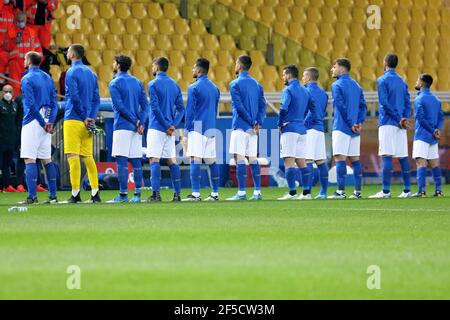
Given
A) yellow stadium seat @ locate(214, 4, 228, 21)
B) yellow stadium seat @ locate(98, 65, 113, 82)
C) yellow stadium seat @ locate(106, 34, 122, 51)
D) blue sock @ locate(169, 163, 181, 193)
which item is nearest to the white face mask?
yellow stadium seat @ locate(98, 65, 113, 82)

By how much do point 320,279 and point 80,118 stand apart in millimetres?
8709

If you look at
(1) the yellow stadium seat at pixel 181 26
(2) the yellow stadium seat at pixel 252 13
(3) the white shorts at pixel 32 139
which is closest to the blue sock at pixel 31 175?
(3) the white shorts at pixel 32 139

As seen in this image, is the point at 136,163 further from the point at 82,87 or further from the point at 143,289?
the point at 143,289

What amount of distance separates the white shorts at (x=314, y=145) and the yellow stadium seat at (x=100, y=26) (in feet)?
27.7

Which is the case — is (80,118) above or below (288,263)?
above

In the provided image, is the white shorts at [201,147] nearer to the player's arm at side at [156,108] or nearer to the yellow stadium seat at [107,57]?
the player's arm at side at [156,108]

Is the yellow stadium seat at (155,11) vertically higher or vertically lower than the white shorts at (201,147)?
higher

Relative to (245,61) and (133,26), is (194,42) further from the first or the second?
(245,61)

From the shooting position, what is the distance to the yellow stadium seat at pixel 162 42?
2555 centimetres

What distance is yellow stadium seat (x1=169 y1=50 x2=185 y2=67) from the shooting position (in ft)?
83.6

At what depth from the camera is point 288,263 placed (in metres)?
8.24

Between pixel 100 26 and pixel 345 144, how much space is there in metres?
9.14

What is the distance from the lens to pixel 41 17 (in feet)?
74.8
